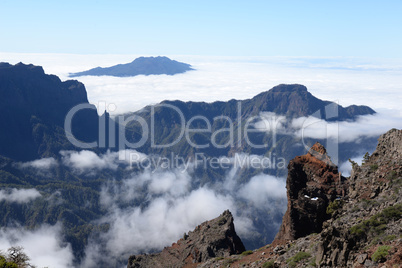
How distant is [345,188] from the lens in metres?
65.6

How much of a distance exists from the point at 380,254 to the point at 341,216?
631 inches

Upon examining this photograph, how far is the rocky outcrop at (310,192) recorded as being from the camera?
66.2m

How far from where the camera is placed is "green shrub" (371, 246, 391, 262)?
34.2m

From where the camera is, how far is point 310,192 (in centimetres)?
6838

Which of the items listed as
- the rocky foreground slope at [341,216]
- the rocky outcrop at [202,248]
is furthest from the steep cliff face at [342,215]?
the rocky outcrop at [202,248]

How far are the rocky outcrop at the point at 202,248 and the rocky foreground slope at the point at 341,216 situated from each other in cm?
162

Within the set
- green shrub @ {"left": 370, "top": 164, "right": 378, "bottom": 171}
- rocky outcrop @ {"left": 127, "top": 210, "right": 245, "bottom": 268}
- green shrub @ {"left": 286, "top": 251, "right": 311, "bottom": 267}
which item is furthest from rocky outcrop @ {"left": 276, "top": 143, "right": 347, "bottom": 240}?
rocky outcrop @ {"left": 127, "top": 210, "right": 245, "bottom": 268}

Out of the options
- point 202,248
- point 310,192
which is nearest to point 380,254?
point 310,192

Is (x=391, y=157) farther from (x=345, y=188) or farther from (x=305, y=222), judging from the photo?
(x=305, y=222)

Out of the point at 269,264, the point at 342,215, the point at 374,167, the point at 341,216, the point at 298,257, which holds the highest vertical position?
the point at 374,167

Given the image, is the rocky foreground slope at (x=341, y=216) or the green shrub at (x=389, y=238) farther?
the rocky foreground slope at (x=341, y=216)

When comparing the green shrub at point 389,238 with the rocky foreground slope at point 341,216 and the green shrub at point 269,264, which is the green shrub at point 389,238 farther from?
the green shrub at point 269,264

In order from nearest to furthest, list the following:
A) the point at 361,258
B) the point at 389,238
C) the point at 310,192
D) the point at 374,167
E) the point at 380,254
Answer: the point at 380,254 < the point at 361,258 < the point at 389,238 < the point at 374,167 < the point at 310,192

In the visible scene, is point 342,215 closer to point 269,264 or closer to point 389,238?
point 269,264
